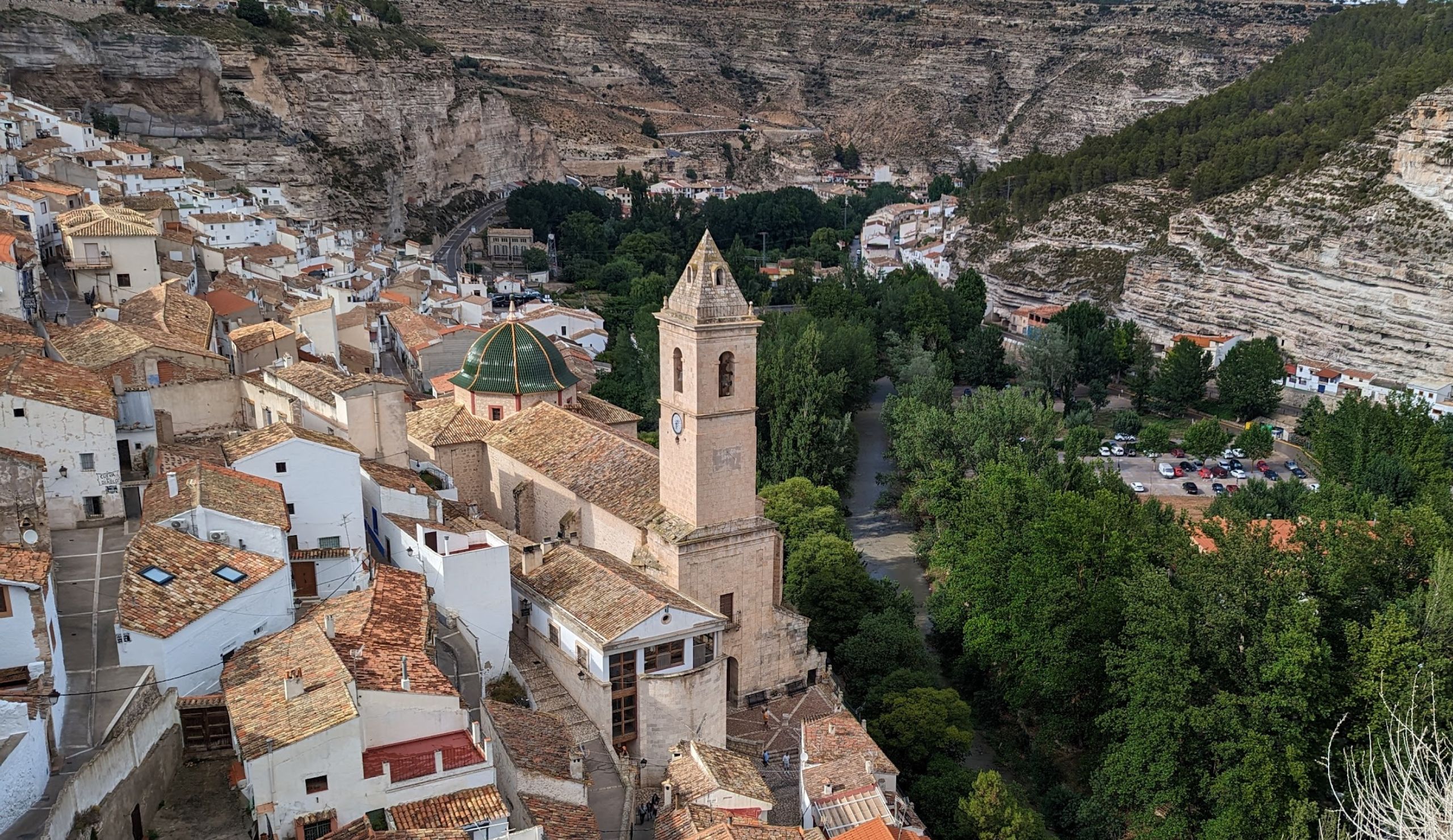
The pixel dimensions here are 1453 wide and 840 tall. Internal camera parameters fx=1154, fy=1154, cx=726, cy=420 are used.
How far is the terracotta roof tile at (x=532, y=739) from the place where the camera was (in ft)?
62.8

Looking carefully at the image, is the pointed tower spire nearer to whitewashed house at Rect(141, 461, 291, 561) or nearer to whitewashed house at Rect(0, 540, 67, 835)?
whitewashed house at Rect(141, 461, 291, 561)

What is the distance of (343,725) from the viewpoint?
16328 millimetres

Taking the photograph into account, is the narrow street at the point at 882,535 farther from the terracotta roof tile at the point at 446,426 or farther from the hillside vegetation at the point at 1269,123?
the hillside vegetation at the point at 1269,123

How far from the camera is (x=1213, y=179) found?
252ft

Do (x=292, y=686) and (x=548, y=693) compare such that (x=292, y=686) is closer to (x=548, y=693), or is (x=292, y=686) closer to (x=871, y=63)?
(x=548, y=693)

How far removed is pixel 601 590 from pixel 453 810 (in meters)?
7.01

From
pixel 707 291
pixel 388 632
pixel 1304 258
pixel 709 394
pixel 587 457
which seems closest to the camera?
pixel 388 632

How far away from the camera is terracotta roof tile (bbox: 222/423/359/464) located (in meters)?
23.8

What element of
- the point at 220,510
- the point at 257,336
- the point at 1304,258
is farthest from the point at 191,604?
the point at 1304,258

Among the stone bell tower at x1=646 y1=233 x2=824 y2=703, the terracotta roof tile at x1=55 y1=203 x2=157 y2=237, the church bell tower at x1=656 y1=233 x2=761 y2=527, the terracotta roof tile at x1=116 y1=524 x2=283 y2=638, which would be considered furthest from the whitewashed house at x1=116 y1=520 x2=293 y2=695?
the terracotta roof tile at x1=55 y1=203 x2=157 y2=237

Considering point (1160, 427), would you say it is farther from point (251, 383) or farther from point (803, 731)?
point (251, 383)

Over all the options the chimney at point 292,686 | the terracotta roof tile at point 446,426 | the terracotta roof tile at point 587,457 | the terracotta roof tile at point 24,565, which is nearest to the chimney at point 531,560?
the terracotta roof tile at point 587,457

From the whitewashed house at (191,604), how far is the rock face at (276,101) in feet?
179

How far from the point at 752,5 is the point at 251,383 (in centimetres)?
14580
